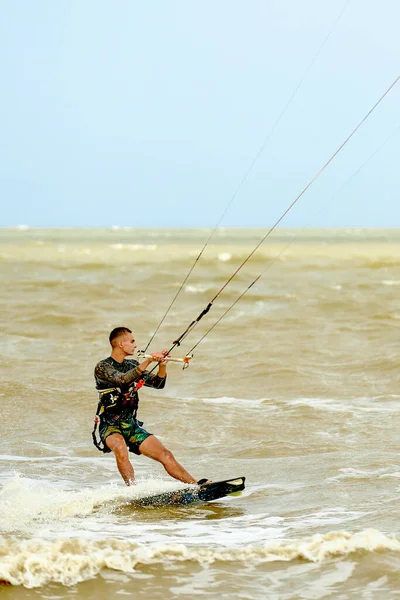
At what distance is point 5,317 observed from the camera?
19.9 m

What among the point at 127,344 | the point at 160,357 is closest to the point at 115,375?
the point at 127,344

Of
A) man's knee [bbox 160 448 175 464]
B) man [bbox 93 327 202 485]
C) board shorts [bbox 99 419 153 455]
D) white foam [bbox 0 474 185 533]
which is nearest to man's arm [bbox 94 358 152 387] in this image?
man [bbox 93 327 202 485]

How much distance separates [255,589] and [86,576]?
3.27 feet

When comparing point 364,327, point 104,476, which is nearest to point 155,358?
point 104,476

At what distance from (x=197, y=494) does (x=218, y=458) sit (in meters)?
2.31

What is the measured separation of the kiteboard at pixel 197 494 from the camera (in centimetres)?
729

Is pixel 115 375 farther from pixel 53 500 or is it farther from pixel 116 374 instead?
pixel 53 500

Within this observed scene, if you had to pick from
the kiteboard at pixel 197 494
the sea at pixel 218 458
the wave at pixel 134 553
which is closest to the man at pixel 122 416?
the kiteboard at pixel 197 494

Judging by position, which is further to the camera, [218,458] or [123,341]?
[218,458]

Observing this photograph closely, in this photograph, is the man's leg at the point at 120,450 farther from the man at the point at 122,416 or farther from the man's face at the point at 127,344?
the man's face at the point at 127,344

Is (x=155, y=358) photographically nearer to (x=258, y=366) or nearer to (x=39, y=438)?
(x=39, y=438)

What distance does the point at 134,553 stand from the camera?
5.85 m

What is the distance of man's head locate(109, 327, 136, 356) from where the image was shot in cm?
747

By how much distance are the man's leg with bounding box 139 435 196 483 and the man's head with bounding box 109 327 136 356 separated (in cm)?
73
